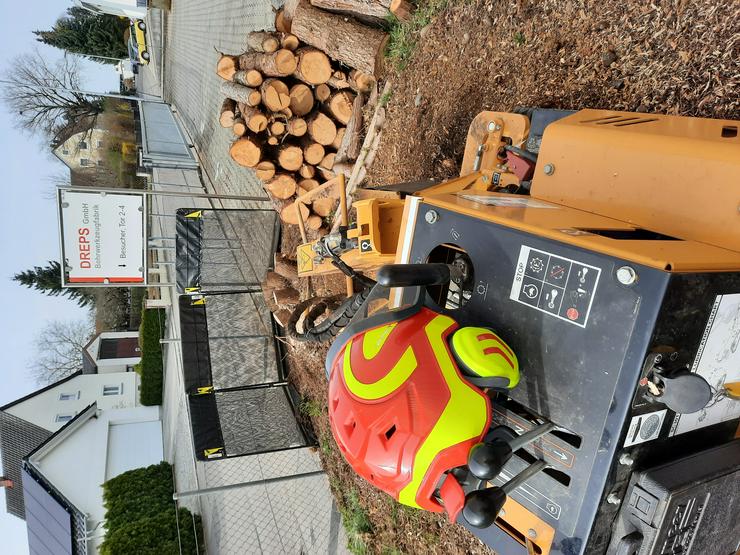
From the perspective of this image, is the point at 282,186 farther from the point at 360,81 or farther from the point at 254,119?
the point at 360,81

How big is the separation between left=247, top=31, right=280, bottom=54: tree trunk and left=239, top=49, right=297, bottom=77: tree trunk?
6 centimetres

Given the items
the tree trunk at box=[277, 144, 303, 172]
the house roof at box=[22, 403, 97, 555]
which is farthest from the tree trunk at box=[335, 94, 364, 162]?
the house roof at box=[22, 403, 97, 555]

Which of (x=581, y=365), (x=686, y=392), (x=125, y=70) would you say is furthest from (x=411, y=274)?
(x=125, y=70)

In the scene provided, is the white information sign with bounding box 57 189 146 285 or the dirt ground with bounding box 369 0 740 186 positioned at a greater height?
the dirt ground with bounding box 369 0 740 186

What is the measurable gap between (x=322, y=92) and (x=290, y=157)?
73cm

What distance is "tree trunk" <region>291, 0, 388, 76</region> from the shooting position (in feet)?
14.5

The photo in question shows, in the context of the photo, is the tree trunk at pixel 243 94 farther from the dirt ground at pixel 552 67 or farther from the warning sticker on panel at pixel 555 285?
the warning sticker on panel at pixel 555 285

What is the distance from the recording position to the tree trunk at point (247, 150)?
4902mm

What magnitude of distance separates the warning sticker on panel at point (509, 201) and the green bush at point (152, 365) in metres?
13.8

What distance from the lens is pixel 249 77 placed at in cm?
471

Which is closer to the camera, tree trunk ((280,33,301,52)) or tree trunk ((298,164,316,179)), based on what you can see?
tree trunk ((280,33,301,52))

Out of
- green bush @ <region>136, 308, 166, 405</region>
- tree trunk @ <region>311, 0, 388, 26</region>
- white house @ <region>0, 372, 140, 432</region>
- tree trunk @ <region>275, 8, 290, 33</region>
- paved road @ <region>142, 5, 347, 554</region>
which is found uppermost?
tree trunk @ <region>311, 0, 388, 26</region>

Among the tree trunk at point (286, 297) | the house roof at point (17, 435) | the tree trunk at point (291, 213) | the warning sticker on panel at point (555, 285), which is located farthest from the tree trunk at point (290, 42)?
the house roof at point (17, 435)

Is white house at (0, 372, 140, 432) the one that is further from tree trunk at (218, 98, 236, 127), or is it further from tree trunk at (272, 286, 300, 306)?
tree trunk at (218, 98, 236, 127)
